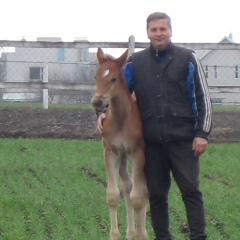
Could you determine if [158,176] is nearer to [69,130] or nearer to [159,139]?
[159,139]

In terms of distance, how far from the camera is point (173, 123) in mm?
5398

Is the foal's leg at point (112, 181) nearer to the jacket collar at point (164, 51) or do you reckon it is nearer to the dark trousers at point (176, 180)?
the dark trousers at point (176, 180)

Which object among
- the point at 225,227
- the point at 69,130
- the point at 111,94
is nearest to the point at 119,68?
the point at 111,94

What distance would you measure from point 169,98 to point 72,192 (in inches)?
104

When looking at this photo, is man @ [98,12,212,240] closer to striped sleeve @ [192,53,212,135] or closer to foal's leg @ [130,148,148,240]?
striped sleeve @ [192,53,212,135]

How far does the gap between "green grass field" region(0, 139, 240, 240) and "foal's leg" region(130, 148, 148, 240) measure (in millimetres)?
260

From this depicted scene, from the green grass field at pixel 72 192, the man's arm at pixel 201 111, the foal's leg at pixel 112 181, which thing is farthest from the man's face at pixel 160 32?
the green grass field at pixel 72 192

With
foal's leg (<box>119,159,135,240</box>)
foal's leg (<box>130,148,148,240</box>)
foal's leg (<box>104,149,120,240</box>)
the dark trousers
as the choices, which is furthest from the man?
foal's leg (<box>119,159,135,240</box>)

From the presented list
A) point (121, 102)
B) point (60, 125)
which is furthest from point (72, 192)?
point (60, 125)

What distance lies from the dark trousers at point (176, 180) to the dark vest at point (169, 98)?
0.11 meters

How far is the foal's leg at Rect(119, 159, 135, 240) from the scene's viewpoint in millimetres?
6084

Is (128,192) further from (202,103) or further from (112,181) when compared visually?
(202,103)

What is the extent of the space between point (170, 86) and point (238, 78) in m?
17.1

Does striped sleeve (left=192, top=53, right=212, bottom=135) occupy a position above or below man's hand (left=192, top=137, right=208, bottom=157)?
above
